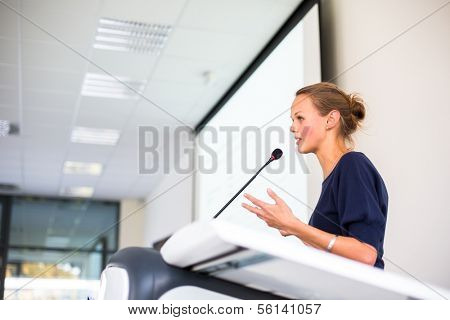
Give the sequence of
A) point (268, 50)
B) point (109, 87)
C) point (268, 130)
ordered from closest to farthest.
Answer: point (268, 130) → point (268, 50) → point (109, 87)

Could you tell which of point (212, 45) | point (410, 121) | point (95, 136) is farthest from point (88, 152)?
point (410, 121)

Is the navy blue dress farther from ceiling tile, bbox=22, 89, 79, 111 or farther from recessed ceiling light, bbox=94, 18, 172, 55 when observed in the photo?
ceiling tile, bbox=22, 89, 79, 111

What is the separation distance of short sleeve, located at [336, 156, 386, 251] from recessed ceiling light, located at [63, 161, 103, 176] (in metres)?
5.21

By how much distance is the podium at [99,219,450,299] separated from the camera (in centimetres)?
Answer: 43

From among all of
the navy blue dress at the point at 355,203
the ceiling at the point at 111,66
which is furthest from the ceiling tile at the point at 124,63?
the navy blue dress at the point at 355,203

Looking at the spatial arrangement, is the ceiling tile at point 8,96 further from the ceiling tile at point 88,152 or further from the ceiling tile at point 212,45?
the ceiling tile at point 212,45

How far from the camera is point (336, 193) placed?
2.92ft

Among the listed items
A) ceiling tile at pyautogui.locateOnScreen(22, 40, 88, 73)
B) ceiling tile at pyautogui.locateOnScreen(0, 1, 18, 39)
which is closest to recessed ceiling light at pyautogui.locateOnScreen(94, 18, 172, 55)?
ceiling tile at pyautogui.locateOnScreen(22, 40, 88, 73)

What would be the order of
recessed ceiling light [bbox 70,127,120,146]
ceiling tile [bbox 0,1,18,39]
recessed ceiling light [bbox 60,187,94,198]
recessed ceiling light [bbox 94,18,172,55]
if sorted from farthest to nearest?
recessed ceiling light [bbox 60,187,94,198] → recessed ceiling light [bbox 70,127,120,146] → recessed ceiling light [bbox 94,18,172,55] → ceiling tile [bbox 0,1,18,39]

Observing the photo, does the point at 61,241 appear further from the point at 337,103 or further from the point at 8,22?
the point at 337,103

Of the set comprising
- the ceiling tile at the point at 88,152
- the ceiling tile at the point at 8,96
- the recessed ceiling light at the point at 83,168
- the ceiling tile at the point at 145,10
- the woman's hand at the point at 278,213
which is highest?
the ceiling tile at the point at 145,10

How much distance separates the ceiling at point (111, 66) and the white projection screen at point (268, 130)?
20cm

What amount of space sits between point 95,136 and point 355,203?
451 centimetres

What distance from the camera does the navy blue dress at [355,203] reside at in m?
0.76
